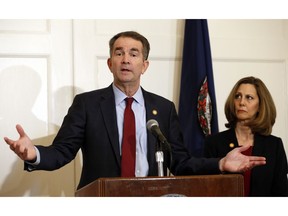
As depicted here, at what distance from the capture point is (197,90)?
3.45 meters

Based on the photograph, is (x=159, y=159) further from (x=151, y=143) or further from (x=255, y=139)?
(x=255, y=139)

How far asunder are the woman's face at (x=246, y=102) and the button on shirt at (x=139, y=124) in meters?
0.78

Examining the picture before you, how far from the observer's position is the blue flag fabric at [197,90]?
3.40m

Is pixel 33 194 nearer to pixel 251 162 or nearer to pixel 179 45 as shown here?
pixel 179 45

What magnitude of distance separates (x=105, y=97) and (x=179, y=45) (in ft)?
4.10

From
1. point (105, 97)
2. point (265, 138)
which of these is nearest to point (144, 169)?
point (105, 97)

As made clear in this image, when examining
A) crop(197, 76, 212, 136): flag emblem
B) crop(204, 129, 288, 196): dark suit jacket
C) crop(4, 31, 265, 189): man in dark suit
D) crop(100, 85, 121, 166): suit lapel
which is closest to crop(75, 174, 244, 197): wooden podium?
crop(4, 31, 265, 189): man in dark suit

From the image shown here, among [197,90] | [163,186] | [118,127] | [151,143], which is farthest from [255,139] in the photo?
[163,186]

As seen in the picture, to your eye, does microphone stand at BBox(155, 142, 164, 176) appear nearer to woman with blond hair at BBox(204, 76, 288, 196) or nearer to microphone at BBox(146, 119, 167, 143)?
microphone at BBox(146, 119, 167, 143)

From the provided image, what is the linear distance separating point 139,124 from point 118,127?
11cm

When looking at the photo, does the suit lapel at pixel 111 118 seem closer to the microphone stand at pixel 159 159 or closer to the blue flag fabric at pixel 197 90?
the microphone stand at pixel 159 159

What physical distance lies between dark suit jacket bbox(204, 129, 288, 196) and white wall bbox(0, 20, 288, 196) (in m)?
0.63

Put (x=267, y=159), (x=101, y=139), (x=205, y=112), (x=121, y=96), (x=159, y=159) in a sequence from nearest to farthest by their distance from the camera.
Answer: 1. (x=159, y=159)
2. (x=101, y=139)
3. (x=121, y=96)
4. (x=267, y=159)
5. (x=205, y=112)
